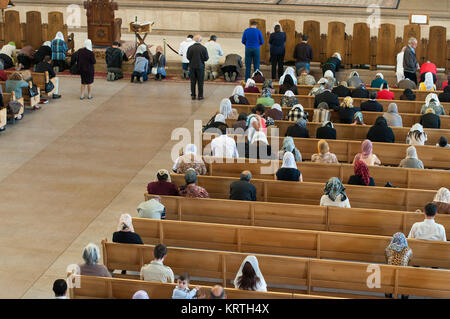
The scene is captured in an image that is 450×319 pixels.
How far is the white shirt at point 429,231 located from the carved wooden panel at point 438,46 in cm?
1272

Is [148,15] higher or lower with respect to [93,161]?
higher

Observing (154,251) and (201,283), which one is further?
(201,283)

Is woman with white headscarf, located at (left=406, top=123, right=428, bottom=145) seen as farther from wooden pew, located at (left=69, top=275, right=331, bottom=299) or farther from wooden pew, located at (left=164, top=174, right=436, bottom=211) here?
wooden pew, located at (left=69, top=275, right=331, bottom=299)

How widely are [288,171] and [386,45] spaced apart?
441 inches

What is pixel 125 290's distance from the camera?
26.9 ft

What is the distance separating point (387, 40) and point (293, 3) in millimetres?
5661

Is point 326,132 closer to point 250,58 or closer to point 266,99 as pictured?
point 266,99

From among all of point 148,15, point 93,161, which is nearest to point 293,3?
point 148,15

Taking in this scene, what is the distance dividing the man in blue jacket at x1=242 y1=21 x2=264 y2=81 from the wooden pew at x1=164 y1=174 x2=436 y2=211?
9.41 metres

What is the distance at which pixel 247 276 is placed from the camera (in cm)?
802

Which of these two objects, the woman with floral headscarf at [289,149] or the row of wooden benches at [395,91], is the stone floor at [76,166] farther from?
the woman with floral headscarf at [289,149]

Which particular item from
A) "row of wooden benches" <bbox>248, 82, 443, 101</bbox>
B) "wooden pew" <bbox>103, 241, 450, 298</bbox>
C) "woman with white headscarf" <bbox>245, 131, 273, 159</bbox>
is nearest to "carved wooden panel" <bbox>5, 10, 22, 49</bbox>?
"row of wooden benches" <bbox>248, 82, 443, 101</bbox>

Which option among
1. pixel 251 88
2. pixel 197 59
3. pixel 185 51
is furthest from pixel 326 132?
pixel 185 51
